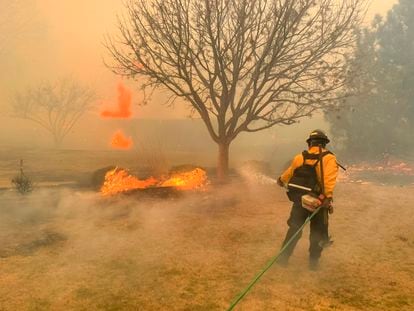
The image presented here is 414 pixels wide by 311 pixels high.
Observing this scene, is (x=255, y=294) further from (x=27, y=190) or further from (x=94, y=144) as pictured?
(x=94, y=144)

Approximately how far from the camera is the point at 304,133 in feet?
171

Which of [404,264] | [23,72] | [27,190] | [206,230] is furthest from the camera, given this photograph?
[23,72]

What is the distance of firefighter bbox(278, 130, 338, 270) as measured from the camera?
5688 millimetres

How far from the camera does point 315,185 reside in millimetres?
5840

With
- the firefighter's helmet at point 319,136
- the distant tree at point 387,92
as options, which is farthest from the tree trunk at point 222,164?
the distant tree at point 387,92

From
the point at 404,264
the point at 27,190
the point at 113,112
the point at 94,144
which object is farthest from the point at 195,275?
the point at 113,112

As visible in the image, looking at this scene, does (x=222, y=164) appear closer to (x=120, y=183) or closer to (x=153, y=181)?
(x=153, y=181)

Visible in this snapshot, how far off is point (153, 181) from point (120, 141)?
37.3 metres

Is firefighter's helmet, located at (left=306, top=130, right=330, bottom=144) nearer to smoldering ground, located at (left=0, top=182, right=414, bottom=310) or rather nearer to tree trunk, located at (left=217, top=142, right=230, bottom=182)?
smoldering ground, located at (left=0, top=182, right=414, bottom=310)

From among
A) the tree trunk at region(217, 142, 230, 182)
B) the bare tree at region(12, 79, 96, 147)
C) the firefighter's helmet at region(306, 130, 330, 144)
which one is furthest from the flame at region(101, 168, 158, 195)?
the bare tree at region(12, 79, 96, 147)

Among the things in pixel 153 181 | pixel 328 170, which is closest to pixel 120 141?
pixel 153 181

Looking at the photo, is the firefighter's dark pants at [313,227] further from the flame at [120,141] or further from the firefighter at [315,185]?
the flame at [120,141]

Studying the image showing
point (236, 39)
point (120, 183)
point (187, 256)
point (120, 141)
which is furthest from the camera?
point (120, 141)

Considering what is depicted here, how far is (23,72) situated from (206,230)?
66.8 m
